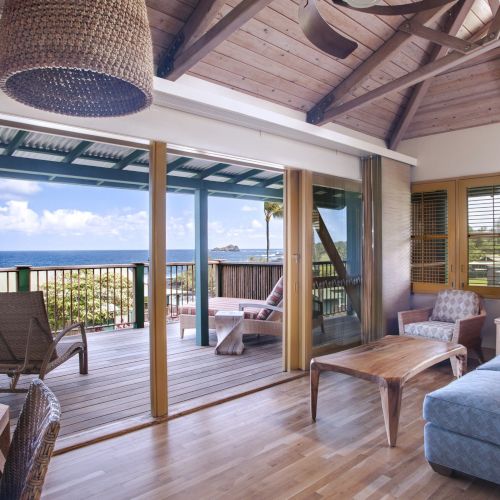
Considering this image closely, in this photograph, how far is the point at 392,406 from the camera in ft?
9.04

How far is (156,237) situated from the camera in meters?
3.26

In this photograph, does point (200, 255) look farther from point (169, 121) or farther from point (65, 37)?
point (65, 37)

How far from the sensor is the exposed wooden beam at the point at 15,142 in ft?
14.0

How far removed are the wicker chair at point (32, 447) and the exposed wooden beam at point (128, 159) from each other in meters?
4.12

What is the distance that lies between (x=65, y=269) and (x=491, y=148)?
18.8 feet

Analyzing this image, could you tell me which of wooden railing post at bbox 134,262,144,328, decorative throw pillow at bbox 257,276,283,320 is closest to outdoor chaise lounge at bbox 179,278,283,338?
decorative throw pillow at bbox 257,276,283,320

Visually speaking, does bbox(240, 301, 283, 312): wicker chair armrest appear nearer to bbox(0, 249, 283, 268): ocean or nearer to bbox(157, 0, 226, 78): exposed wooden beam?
bbox(157, 0, 226, 78): exposed wooden beam

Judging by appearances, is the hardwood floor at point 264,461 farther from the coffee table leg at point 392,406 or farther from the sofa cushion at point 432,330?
the sofa cushion at point 432,330

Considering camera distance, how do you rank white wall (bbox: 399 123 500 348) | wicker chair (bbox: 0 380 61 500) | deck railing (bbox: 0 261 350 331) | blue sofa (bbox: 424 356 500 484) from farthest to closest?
1. deck railing (bbox: 0 261 350 331)
2. white wall (bbox: 399 123 500 348)
3. blue sofa (bbox: 424 356 500 484)
4. wicker chair (bbox: 0 380 61 500)

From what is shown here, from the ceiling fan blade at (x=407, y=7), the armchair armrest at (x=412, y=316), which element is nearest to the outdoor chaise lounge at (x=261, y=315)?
the armchair armrest at (x=412, y=316)

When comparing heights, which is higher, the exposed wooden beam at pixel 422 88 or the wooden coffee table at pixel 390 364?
the exposed wooden beam at pixel 422 88

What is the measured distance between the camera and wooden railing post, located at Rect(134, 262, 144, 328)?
6.75 meters

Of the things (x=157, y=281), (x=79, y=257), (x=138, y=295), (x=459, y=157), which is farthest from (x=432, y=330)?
(x=79, y=257)

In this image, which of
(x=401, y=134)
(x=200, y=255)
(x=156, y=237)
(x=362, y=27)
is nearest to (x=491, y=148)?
(x=401, y=134)
